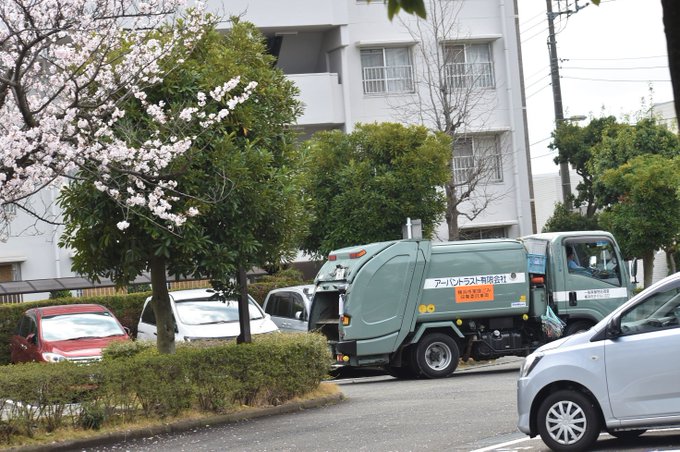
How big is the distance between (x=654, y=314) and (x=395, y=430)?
3.84 m

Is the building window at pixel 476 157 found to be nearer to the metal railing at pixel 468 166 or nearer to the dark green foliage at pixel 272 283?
the metal railing at pixel 468 166

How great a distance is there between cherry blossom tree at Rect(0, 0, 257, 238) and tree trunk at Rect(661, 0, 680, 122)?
8855 mm

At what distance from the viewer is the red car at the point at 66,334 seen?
63.7 feet

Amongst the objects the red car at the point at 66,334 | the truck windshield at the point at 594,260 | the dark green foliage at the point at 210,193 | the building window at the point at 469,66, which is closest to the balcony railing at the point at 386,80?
the building window at the point at 469,66

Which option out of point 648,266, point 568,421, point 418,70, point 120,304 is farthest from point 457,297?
point 418,70

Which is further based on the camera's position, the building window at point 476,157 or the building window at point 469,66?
the building window at point 476,157

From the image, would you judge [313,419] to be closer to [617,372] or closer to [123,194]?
[123,194]

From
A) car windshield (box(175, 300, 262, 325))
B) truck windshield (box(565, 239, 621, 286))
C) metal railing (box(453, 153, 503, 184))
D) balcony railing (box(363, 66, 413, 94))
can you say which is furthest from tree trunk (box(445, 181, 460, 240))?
car windshield (box(175, 300, 262, 325))

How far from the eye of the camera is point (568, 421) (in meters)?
10.3

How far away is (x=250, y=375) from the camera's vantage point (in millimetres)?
15062

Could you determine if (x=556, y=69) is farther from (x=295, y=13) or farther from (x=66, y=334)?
Result: (x=66, y=334)

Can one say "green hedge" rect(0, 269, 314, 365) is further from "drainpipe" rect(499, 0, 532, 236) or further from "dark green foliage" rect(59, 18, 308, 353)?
"dark green foliage" rect(59, 18, 308, 353)

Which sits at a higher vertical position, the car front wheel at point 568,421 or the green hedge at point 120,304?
the green hedge at point 120,304

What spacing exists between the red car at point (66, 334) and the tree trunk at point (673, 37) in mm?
Answer: 16046
